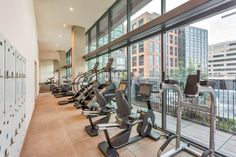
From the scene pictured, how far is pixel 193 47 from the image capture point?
2865mm

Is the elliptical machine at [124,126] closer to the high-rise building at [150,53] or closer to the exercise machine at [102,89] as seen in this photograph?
the high-rise building at [150,53]

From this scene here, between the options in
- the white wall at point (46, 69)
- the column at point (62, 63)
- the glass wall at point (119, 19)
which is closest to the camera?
the glass wall at point (119, 19)

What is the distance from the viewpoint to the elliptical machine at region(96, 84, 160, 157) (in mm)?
2288

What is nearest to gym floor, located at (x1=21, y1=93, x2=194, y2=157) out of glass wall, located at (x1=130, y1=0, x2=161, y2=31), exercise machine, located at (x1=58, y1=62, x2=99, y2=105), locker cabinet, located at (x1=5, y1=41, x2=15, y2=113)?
locker cabinet, located at (x1=5, y1=41, x2=15, y2=113)

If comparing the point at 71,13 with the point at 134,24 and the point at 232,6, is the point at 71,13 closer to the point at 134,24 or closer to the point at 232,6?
the point at 134,24

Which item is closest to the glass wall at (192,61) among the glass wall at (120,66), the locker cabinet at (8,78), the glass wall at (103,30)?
the glass wall at (120,66)

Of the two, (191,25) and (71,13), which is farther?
(71,13)

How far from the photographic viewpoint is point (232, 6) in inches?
79.6

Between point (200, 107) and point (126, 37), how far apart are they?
277 cm

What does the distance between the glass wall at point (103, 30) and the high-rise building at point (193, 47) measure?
3.77 meters

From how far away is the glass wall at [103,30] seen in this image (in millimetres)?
6252

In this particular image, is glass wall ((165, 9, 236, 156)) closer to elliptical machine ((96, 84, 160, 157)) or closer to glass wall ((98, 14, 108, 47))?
elliptical machine ((96, 84, 160, 157))

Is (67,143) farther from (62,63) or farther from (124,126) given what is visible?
(62,63)

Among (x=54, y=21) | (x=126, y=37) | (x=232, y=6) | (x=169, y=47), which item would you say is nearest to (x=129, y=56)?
(x=126, y=37)
